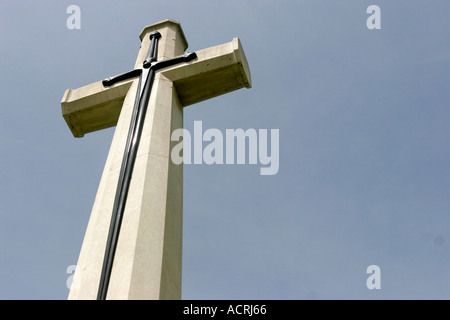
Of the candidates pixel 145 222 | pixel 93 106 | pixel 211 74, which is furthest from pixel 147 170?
pixel 93 106

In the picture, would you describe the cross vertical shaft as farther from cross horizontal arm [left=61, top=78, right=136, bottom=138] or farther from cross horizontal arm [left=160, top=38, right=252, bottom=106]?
cross horizontal arm [left=61, top=78, right=136, bottom=138]

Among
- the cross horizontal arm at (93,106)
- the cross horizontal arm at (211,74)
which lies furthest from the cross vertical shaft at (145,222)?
the cross horizontal arm at (93,106)

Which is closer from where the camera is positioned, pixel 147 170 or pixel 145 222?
pixel 145 222

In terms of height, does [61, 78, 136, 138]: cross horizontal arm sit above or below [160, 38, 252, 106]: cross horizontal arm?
below

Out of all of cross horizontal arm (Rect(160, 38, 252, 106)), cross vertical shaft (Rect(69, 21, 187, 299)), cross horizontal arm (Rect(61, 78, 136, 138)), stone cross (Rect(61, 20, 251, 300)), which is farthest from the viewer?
cross horizontal arm (Rect(61, 78, 136, 138))

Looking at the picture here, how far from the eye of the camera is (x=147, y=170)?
609 centimetres

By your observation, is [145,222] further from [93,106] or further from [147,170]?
[93,106]

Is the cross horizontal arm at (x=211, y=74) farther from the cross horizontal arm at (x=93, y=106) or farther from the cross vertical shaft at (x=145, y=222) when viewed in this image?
the cross horizontal arm at (x=93, y=106)

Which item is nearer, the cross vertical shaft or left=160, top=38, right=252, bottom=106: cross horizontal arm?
the cross vertical shaft

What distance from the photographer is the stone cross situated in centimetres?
501

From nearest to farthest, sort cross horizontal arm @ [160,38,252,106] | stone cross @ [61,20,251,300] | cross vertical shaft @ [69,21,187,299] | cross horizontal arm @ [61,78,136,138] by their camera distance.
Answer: cross vertical shaft @ [69,21,187,299]
stone cross @ [61,20,251,300]
cross horizontal arm @ [160,38,252,106]
cross horizontal arm @ [61,78,136,138]

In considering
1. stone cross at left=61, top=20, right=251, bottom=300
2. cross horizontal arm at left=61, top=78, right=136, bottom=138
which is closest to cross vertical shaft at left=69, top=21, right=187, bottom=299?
stone cross at left=61, top=20, right=251, bottom=300

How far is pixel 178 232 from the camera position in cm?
591
